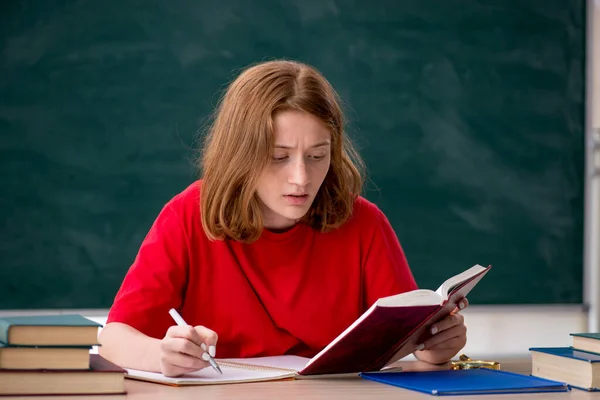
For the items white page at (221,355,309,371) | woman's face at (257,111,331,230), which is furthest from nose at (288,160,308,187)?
white page at (221,355,309,371)

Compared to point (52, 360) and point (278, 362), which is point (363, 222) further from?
point (52, 360)

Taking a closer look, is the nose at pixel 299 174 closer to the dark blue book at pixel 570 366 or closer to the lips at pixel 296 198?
the lips at pixel 296 198

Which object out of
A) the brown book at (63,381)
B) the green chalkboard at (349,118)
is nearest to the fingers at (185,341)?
the brown book at (63,381)

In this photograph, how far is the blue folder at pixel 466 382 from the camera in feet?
4.15

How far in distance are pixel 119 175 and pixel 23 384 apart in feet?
6.58

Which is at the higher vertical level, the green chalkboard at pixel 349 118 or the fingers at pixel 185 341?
the green chalkboard at pixel 349 118

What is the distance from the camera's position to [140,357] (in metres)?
1.45

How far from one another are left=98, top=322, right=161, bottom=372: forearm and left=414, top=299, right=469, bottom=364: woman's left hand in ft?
1.70

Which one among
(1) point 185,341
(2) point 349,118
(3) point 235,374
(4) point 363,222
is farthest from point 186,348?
(2) point 349,118

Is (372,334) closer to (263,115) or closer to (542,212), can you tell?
(263,115)

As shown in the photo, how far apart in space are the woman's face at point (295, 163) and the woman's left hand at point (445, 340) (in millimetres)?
373

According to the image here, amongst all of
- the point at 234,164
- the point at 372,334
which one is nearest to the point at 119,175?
the point at 234,164

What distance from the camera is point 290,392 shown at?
49.1 inches

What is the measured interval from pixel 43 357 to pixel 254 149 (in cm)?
68
